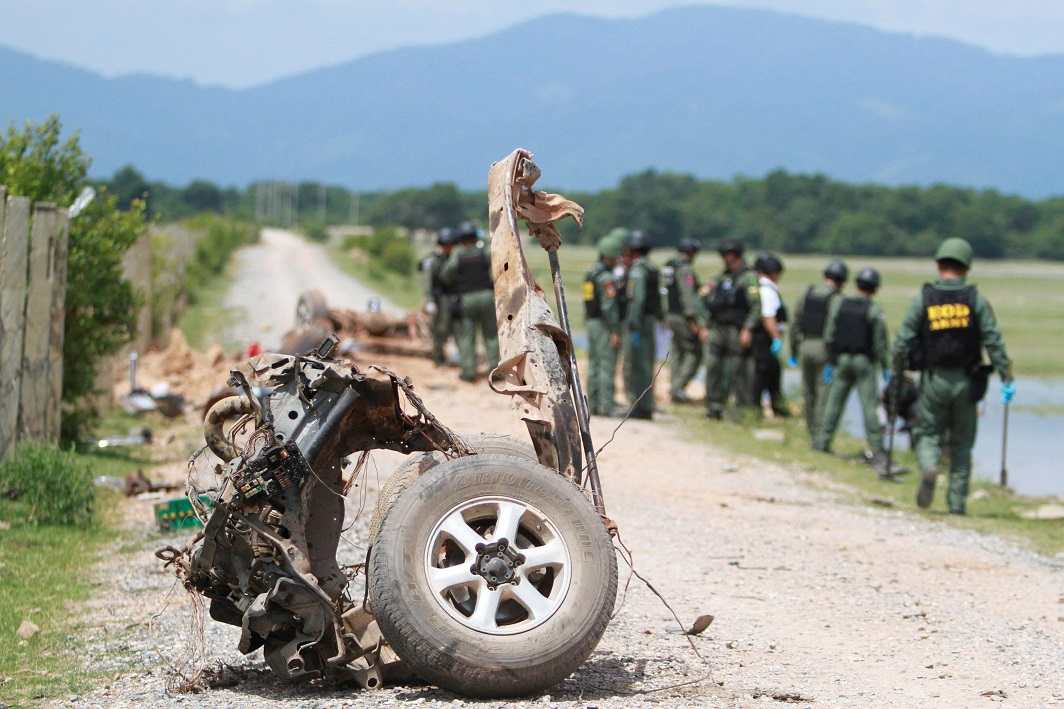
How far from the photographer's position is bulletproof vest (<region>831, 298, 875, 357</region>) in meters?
16.6

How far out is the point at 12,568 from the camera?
9.65 meters

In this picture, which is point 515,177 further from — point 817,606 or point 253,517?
point 817,606

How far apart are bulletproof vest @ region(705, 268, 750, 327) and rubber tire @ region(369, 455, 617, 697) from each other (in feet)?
44.3

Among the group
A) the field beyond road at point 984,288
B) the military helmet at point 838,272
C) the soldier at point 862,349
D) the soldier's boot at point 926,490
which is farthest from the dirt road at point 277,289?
the soldier's boot at point 926,490

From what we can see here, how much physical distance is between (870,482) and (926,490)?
7.75 feet

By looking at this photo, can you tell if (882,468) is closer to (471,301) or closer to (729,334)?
(729,334)

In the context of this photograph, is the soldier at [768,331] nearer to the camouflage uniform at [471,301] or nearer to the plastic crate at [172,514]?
the camouflage uniform at [471,301]

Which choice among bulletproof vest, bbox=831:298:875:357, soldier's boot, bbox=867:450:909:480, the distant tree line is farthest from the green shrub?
the distant tree line

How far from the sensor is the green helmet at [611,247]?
1928 cm

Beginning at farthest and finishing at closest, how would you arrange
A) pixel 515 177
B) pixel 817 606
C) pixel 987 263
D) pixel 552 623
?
pixel 987 263 → pixel 817 606 → pixel 515 177 → pixel 552 623

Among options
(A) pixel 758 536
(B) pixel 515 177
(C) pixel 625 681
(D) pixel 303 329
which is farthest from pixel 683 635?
(D) pixel 303 329

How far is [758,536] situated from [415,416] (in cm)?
529

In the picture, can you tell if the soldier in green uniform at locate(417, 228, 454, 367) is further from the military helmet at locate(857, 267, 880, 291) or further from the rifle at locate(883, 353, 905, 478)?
the rifle at locate(883, 353, 905, 478)

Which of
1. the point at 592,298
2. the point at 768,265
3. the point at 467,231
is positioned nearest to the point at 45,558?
the point at 592,298
